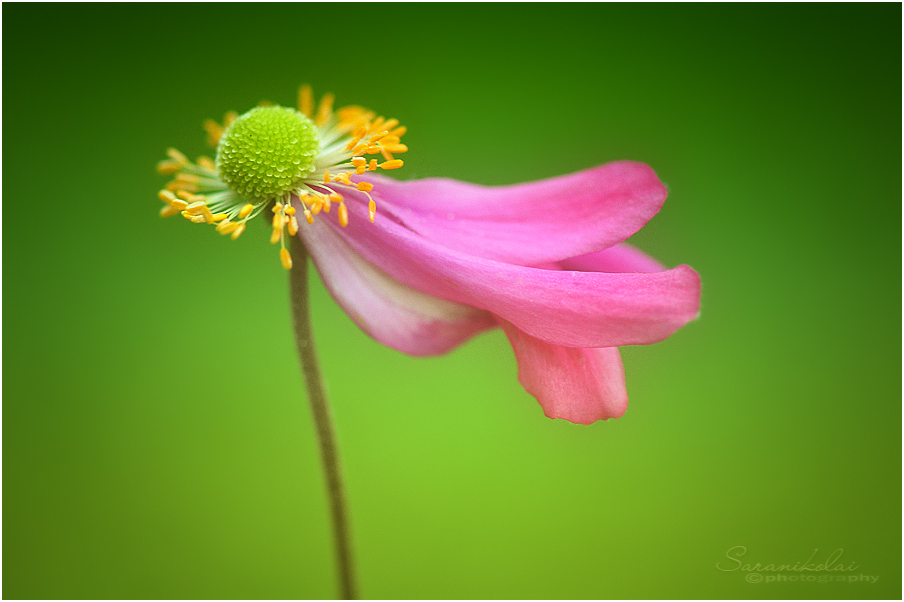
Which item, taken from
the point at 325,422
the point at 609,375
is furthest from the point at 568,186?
the point at 325,422

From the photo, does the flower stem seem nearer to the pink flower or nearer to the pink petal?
the pink flower

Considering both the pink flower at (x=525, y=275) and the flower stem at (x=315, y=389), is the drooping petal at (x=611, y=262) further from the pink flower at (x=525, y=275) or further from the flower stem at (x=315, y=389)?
the flower stem at (x=315, y=389)

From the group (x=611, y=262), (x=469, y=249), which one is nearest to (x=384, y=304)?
(x=469, y=249)

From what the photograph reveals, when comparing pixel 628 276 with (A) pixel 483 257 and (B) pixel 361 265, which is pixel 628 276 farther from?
(B) pixel 361 265

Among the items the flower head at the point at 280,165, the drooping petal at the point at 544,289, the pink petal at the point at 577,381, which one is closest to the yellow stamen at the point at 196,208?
the flower head at the point at 280,165

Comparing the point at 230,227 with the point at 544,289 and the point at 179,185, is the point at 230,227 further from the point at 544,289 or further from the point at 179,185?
the point at 544,289

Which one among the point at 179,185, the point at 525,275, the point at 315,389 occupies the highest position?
the point at 179,185

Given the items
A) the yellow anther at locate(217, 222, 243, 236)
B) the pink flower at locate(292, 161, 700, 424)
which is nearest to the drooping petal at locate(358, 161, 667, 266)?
the pink flower at locate(292, 161, 700, 424)
